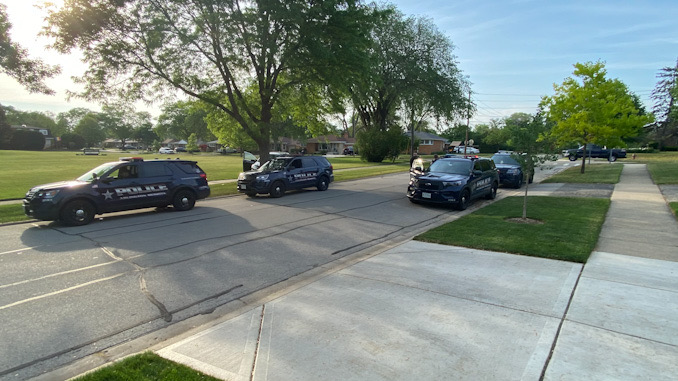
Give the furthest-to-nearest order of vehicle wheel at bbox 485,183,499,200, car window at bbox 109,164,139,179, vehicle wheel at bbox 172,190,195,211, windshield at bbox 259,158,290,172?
windshield at bbox 259,158,290,172
vehicle wheel at bbox 485,183,499,200
vehicle wheel at bbox 172,190,195,211
car window at bbox 109,164,139,179

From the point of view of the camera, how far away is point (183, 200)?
462 inches

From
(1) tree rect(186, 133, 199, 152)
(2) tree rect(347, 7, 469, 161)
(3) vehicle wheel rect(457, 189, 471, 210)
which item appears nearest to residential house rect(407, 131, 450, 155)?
(2) tree rect(347, 7, 469, 161)

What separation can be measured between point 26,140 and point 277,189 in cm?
8777

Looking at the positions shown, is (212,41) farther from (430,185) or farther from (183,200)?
(430,185)

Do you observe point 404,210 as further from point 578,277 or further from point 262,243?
point 578,277

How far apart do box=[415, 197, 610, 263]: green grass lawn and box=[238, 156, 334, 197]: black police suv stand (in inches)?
311

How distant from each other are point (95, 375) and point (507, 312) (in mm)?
4198

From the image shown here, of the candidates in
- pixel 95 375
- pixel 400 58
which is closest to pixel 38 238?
pixel 95 375

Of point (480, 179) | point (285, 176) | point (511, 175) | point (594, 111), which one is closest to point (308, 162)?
point (285, 176)

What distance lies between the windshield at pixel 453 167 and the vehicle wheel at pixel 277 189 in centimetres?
620

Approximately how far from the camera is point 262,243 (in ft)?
25.0

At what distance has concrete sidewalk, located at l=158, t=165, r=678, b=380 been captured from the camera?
3.06m

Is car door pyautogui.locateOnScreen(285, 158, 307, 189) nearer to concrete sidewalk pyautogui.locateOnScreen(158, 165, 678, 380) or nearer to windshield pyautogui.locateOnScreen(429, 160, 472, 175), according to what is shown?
windshield pyautogui.locateOnScreen(429, 160, 472, 175)

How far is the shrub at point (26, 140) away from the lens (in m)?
73.1
